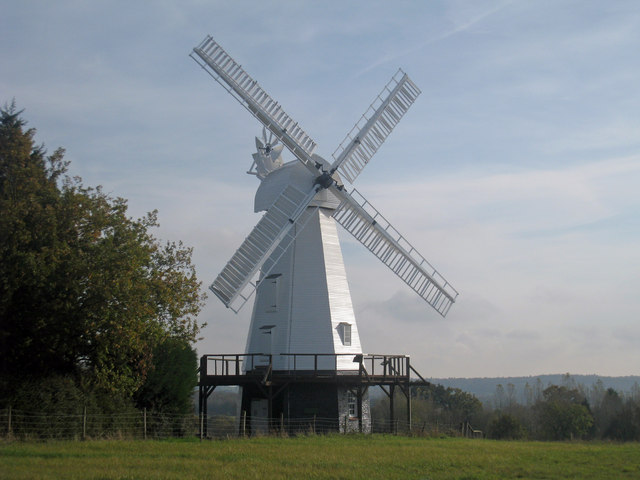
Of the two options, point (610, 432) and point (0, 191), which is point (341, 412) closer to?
point (0, 191)

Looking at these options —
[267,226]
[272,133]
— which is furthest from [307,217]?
[272,133]

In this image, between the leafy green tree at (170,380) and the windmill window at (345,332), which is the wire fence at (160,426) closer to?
the leafy green tree at (170,380)

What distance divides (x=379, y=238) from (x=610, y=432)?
2891cm

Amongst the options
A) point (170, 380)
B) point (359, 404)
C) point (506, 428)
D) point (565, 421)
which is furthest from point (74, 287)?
point (565, 421)

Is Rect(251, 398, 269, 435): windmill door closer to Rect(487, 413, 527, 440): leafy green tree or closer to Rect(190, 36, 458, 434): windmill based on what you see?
Rect(190, 36, 458, 434): windmill

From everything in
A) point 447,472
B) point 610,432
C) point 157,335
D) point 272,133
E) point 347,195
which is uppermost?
point 272,133

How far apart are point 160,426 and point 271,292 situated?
6.05m

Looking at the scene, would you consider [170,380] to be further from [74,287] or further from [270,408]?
[74,287]

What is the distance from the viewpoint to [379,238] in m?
26.6

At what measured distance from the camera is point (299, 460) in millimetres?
14938

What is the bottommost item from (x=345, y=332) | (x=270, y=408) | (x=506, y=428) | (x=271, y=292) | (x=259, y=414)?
(x=506, y=428)

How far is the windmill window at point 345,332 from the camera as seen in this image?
24.8 meters

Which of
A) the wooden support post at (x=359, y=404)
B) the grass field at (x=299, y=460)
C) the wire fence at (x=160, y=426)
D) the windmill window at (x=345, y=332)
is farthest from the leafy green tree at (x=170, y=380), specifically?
the wooden support post at (x=359, y=404)

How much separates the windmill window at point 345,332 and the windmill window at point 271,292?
2453 mm
